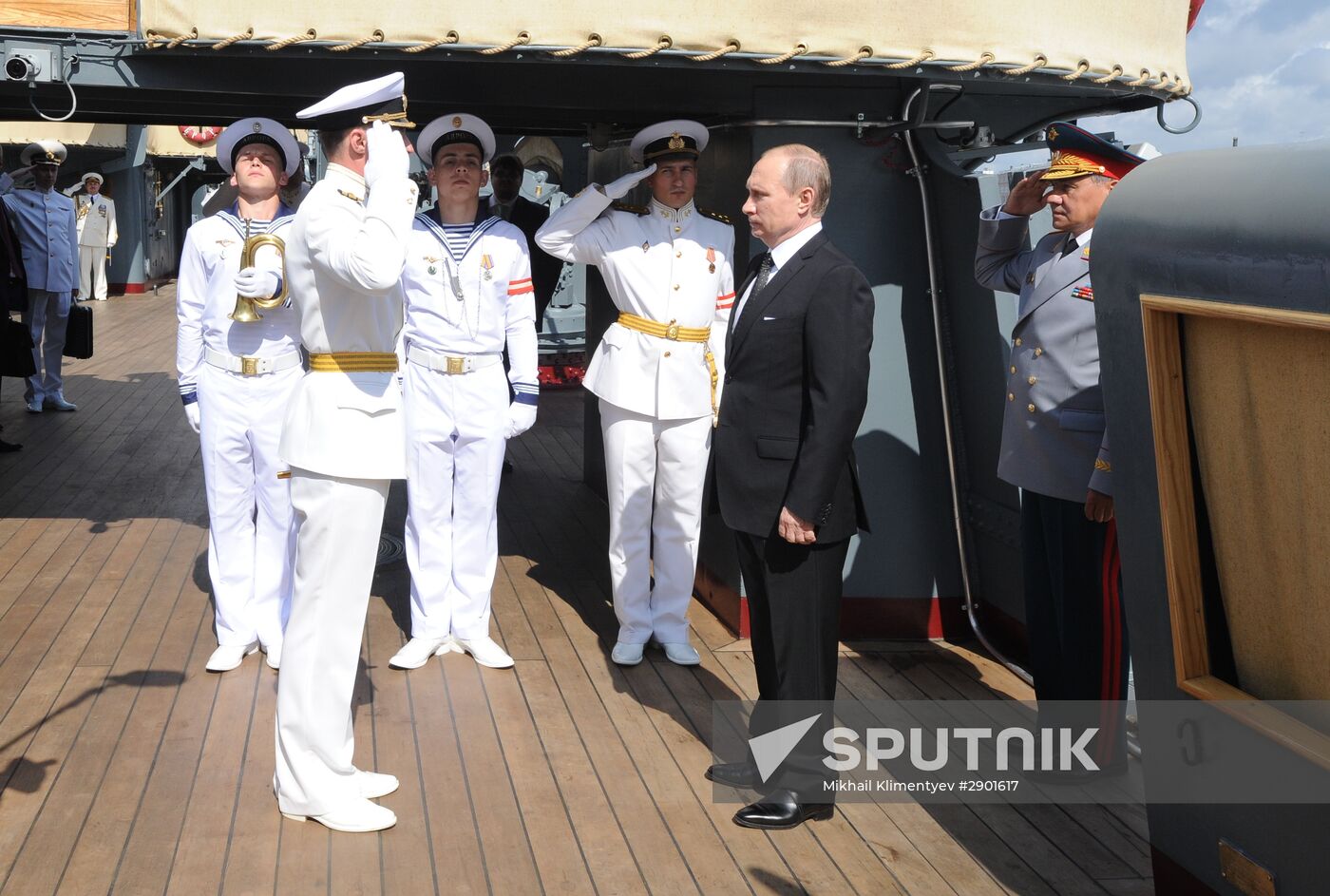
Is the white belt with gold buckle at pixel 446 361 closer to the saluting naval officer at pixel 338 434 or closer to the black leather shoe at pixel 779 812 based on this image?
the saluting naval officer at pixel 338 434

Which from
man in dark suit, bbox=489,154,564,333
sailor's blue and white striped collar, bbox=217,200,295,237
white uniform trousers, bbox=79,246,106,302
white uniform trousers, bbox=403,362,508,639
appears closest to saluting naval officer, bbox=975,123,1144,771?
white uniform trousers, bbox=403,362,508,639

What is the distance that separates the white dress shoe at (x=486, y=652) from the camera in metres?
4.75

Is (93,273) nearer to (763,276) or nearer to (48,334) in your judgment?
(48,334)

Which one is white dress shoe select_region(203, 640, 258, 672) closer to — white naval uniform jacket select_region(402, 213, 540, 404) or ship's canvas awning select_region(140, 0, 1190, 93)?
white naval uniform jacket select_region(402, 213, 540, 404)

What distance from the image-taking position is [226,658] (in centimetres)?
464

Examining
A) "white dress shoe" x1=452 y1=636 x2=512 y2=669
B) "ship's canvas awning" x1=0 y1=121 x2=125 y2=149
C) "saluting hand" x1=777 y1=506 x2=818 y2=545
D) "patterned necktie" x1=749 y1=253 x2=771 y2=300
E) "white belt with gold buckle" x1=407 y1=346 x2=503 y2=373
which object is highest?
"ship's canvas awning" x1=0 y1=121 x2=125 y2=149

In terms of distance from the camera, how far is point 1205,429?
247 centimetres

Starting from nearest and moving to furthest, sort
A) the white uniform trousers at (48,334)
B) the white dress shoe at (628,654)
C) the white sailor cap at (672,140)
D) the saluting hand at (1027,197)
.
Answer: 1. the saluting hand at (1027,197)
2. the white sailor cap at (672,140)
3. the white dress shoe at (628,654)
4. the white uniform trousers at (48,334)

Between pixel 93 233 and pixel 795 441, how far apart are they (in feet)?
65.0

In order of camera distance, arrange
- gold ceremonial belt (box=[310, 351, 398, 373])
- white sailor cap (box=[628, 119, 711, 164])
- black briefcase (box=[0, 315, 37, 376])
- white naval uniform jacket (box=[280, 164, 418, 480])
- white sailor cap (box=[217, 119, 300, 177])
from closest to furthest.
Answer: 1. white naval uniform jacket (box=[280, 164, 418, 480])
2. gold ceremonial belt (box=[310, 351, 398, 373])
3. white sailor cap (box=[217, 119, 300, 177])
4. white sailor cap (box=[628, 119, 711, 164])
5. black briefcase (box=[0, 315, 37, 376])

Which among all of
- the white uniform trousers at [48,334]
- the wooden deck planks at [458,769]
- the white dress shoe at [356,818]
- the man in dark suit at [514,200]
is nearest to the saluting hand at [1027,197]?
the wooden deck planks at [458,769]

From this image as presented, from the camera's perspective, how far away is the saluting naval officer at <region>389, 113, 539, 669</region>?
463 cm

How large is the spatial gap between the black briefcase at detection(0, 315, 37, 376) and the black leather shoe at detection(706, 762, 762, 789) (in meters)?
6.58

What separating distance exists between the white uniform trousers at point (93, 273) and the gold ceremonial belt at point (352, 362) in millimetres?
19619
